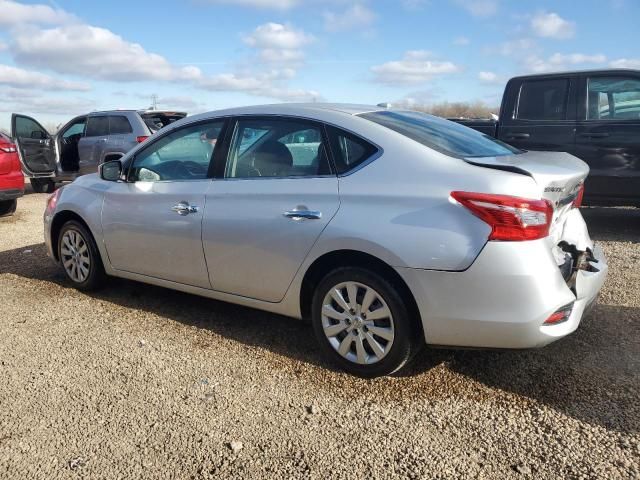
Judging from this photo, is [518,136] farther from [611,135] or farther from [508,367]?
[508,367]

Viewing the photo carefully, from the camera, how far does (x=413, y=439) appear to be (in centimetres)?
262

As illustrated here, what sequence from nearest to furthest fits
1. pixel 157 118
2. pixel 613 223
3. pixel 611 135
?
pixel 611 135
pixel 613 223
pixel 157 118

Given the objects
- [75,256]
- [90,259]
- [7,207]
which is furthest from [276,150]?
[7,207]

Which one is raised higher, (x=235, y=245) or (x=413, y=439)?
(x=235, y=245)

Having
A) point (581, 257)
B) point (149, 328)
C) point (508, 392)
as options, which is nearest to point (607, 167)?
point (581, 257)

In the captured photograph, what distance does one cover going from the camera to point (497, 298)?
276 centimetres

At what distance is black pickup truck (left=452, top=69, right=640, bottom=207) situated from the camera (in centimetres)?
632

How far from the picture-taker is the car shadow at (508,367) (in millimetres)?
2939

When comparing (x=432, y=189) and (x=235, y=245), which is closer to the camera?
(x=432, y=189)

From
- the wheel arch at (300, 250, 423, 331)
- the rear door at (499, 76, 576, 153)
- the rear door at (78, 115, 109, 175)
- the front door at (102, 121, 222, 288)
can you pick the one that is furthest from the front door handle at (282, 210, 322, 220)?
the rear door at (78, 115, 109, 175)

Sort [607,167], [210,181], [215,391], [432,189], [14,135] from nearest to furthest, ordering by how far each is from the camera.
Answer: [432,189] → [215,391] → [210,181] → [607,167] → [14,135]

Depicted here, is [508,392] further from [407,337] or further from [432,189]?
[432,189]

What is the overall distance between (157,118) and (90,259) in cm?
708

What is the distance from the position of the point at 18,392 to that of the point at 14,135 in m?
9.23
